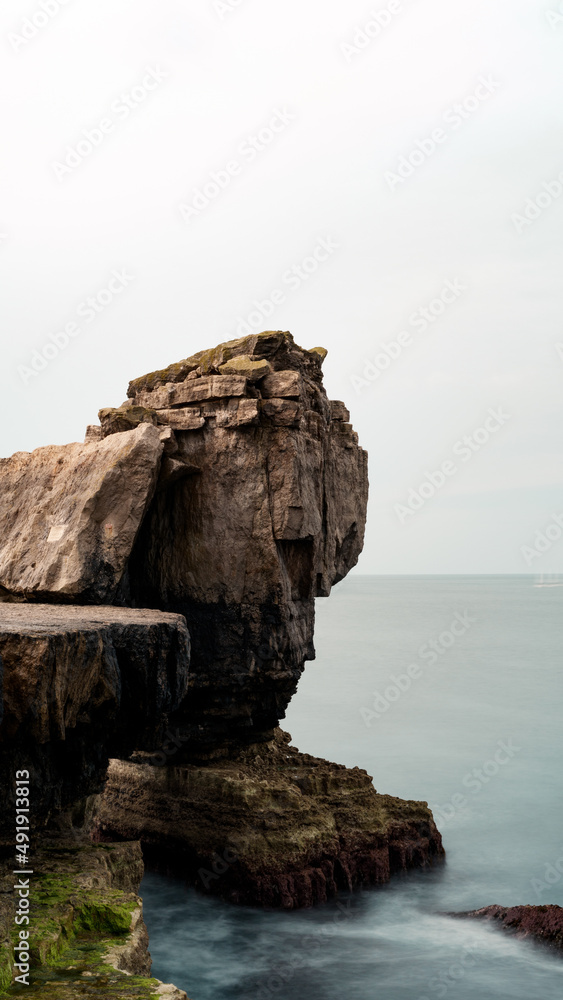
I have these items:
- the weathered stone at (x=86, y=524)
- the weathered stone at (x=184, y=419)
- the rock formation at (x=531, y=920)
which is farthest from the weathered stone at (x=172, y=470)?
the rock formation at (x=531, y=920)

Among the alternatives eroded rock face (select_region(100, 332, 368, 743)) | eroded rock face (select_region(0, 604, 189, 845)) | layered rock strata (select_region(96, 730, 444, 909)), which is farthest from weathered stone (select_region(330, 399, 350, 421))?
eroded rock face (select_region(0, 604, 189, 845))

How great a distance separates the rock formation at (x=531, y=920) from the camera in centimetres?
1619

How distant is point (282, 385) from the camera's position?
18.0m

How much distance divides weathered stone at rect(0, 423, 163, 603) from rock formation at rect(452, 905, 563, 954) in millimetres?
8908

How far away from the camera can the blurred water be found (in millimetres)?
15008

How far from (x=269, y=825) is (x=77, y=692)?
8230 mm

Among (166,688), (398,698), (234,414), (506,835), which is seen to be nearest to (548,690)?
(398,698)

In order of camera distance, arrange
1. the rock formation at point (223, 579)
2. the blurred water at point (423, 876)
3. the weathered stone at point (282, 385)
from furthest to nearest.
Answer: the weathered stone at point (282, 385), the rock formation at point (223, 579), the blurred water at point (423, 876)

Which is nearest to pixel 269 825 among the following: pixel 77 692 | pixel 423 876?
pixel 423 876

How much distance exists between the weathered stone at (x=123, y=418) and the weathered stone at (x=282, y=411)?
7.00ft

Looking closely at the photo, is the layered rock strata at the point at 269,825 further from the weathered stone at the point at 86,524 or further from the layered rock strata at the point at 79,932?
the layered rock strata at the point at 79,932

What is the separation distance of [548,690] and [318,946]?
26.9 m

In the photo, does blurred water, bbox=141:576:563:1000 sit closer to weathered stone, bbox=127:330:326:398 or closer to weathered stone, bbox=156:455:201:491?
weathered stone, bbox=156:455:201:491

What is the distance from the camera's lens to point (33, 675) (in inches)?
384
